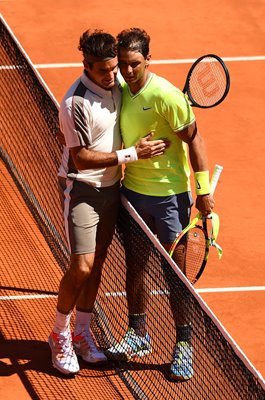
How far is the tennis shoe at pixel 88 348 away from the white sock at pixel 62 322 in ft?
0.85

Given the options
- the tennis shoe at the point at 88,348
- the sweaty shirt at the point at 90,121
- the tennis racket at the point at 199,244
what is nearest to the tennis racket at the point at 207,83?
the tennis racket at the point at 199,244

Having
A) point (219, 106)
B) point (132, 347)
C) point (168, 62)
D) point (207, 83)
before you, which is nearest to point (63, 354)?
point (132, 347)

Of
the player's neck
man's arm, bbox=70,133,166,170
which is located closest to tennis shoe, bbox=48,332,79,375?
man's arm, bbox=70,133,166,170

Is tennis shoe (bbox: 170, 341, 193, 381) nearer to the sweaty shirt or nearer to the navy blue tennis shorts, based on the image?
the navy blue tennis shorts

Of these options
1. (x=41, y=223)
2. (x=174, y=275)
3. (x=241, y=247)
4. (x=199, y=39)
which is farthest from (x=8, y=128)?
(x=174, y=275)

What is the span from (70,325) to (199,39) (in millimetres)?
6520

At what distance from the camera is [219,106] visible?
12.4m

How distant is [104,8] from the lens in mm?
14859

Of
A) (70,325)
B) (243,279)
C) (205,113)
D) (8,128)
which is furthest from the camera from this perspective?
(205,113)

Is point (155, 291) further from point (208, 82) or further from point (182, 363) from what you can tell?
point (208, 82)

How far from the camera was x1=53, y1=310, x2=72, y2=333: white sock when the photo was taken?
7648mm

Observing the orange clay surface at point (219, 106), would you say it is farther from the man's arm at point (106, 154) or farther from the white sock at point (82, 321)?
the man's arm at point (106, 154)

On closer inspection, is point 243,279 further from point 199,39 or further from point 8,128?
point 199,39

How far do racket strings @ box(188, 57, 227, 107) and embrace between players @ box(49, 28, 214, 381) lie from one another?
1.93 feet
